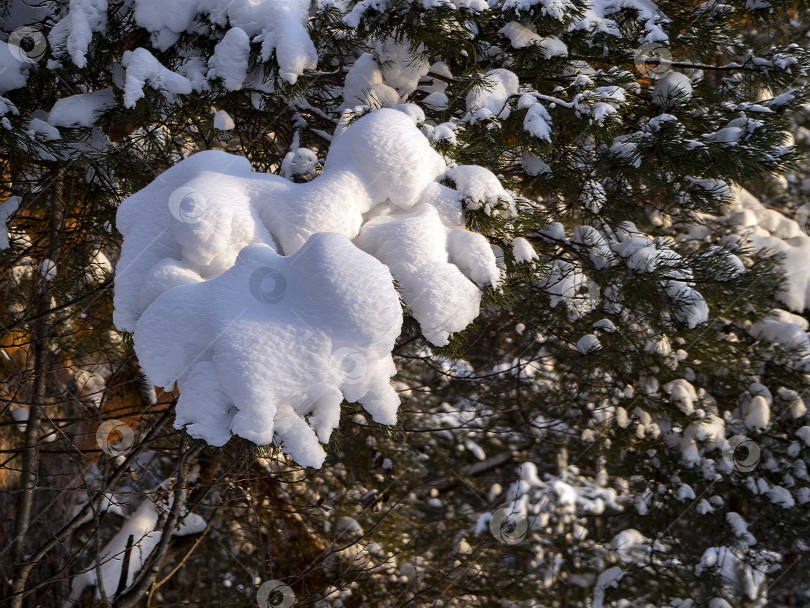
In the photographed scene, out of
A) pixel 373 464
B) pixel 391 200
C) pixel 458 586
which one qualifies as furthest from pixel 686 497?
pixel 391 200

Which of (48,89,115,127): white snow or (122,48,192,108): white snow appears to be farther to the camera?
(48,89,115,127): white snow

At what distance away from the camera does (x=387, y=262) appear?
2.05 m

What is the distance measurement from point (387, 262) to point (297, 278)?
1.22ft

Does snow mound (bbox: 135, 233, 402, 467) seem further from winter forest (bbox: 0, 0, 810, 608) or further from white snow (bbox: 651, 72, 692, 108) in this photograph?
white snow (bbox: 651, 72, 692, 108)

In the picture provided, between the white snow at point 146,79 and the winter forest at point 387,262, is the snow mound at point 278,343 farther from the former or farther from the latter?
the white snow at point 146,79

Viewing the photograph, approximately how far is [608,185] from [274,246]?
2351 millimetres

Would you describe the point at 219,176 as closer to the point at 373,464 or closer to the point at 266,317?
the point at 266,317

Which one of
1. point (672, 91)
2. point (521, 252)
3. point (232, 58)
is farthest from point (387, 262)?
point (672, 91)

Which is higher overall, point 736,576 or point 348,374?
point 348,374

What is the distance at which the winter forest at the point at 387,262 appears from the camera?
1817 mm

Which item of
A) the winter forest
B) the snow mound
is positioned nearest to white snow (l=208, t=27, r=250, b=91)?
the winter forest

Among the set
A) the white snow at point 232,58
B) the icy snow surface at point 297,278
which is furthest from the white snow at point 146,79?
the icy snow surface at point 297,278

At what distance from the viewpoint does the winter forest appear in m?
1.82

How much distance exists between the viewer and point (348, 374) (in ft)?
5.72
